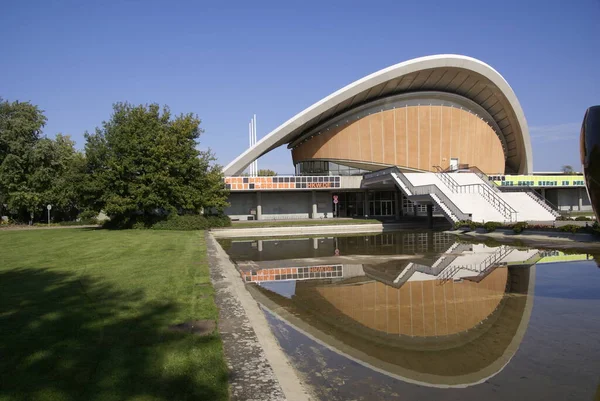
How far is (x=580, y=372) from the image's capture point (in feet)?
16.1

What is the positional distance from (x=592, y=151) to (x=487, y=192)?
2811cm

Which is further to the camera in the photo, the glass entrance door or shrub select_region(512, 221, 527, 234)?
the glass entrance door

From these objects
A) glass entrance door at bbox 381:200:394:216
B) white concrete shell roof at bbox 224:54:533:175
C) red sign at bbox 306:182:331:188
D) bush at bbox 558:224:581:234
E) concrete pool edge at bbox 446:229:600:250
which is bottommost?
concrete pool edge at bbox 446:229:600:250

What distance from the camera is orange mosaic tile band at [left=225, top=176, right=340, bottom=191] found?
4338 centimetres

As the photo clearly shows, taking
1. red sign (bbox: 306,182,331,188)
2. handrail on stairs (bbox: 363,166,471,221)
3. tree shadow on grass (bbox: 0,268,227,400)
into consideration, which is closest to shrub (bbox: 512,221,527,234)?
handrail on stairs (bbox: 363,166,471,221)

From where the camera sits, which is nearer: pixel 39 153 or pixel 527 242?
pixel 527 242

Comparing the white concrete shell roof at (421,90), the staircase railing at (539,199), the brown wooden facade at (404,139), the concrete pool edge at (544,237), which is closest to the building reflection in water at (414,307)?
the concrete pool edge at (544,237)

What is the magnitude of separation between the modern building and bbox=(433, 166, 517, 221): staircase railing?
18.7 ft

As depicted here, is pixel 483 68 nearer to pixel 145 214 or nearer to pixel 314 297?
pixel 145 214

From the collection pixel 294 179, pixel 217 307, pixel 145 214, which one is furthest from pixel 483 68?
pixel 217 307

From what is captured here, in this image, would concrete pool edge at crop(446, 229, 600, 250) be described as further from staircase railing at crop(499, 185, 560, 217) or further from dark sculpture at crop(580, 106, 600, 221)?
dark sculpture at crop(580, 106, 600, 221)

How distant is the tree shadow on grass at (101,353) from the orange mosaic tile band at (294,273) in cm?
436

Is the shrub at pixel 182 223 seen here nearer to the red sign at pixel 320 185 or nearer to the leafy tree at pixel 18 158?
the red sign at pixel 320 185

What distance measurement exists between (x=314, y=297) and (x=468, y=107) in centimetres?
5056
